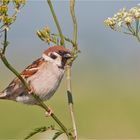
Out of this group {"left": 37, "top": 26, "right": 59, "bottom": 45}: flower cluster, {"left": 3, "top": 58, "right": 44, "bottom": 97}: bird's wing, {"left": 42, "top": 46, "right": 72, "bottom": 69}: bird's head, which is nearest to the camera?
{"left": 37, "top": 26, "right": 59, "bottom": 45}: flower cluster

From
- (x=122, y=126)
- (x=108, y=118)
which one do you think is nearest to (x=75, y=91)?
(x=108, y=118)

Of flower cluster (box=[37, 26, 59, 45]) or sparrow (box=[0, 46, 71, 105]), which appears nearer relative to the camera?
flower cluster (box=[37, 26, 59, 45])

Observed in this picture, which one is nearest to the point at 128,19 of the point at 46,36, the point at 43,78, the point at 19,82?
the point at 46,36

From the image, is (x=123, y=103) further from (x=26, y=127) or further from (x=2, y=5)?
(x=2, y=5)

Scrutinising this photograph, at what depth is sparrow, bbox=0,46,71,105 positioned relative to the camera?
5.09 m

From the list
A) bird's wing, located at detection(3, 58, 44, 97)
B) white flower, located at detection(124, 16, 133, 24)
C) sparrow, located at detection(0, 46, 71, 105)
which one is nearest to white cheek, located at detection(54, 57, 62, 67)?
sparrow, located at detection(0, 46, 71, 105)

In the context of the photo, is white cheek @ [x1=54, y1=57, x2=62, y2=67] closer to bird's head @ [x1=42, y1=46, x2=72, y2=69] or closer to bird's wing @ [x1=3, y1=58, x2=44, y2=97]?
bird's head @ [x1=42, y1=46, x2=72, y2=69]

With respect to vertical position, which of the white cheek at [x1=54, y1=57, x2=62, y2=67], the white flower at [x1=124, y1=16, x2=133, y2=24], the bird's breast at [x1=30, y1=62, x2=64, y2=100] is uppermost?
the white flower at [x1=124, y1=16, x2=133, y2=24]

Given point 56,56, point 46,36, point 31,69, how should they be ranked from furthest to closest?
point 31,69 < point 56,56 < point 46,36

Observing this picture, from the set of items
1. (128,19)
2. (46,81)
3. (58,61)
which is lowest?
(46,81)

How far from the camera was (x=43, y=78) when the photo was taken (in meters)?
5.22

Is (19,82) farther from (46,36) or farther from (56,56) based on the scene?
(46,36)

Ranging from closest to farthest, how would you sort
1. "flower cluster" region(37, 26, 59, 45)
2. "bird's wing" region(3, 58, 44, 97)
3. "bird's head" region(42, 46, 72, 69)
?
"flower cluster" region(37, 26, 59, 45)
"bird's head" region(42, 46, 72, 69)
"bird's wing" region(3, 58, 44, 97)

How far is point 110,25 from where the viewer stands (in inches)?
156
